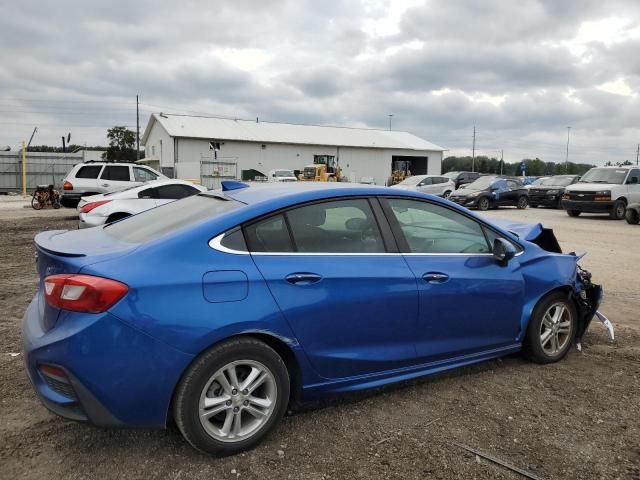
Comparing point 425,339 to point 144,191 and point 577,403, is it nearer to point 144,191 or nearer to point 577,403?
point 577,403

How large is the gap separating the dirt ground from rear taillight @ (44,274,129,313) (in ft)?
2.98

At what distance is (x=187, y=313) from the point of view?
2.79m

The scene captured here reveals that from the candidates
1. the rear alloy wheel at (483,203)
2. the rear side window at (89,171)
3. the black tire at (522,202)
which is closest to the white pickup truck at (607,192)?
the rear alloy wheel at (483,203)

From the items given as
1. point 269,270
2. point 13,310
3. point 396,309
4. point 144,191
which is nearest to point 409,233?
point 396,309

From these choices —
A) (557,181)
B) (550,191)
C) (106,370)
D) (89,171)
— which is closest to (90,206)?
(89,171)

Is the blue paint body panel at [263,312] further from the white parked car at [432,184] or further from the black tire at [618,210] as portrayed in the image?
the white parked car at [432,184]

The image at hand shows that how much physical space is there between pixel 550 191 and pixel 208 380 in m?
25.4

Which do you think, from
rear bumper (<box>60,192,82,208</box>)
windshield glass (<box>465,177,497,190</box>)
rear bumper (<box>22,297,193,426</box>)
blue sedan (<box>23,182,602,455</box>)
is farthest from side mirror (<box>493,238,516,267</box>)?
windshield glass (<box>465,177,497,190</box>)

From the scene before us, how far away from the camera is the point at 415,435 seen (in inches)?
130

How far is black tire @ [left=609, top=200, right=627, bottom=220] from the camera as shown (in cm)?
1895

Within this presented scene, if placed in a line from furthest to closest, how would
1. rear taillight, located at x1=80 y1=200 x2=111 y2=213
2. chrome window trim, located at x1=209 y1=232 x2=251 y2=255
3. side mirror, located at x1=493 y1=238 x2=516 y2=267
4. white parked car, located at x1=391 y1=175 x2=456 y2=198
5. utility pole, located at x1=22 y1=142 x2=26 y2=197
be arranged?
utility pole, located at x1=22 y1=142 x2=26 y2=197
white parked car, located at x1=391 y1=175 x2=456 y2=198
rear taillight, located at x1=80 y1=200 x2=111 y2=213
side mirror, located at x1=493 y1=238 x2=516 y2=267
chrome window trim, located at x1=209 y1=232 x2=251 y2=255

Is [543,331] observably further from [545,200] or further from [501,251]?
[545,200]

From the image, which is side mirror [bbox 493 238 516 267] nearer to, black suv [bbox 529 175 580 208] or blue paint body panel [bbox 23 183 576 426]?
blue paint body panel [bbox 23 183 576 426]

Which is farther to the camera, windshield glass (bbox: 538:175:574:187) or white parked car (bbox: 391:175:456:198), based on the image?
white parked car (bbox: 391:175:456:198)
